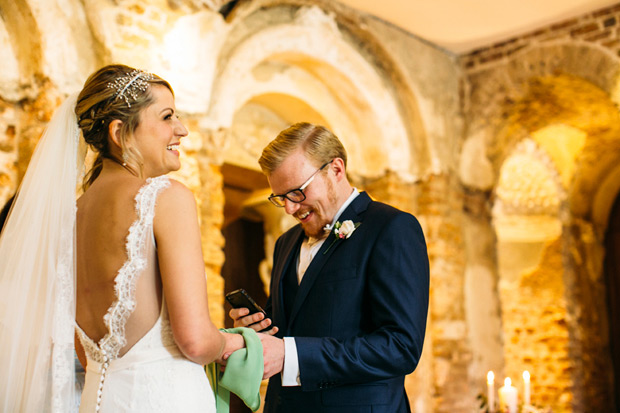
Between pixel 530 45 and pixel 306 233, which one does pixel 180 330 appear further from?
pixel 530 45

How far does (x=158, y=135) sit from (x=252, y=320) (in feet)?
2.59

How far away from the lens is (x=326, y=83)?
5719 millimetres

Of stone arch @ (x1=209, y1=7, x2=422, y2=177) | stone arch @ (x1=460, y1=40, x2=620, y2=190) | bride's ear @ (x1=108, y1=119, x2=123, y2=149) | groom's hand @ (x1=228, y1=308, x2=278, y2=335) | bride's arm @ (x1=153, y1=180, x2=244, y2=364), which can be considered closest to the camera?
bride's arm @ (x1=153, y1=180, x2=244, y2=364)

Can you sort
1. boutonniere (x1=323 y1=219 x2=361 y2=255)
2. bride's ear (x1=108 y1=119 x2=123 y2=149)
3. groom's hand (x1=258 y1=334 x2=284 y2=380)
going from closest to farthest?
bride's ear (x1=108 y1=119 x2=123 y2=149)
groom's hand (x1=258 y1=334 x2=284 y2=380)
boutonniere (x1=323 y1=219 x2=361 y2=255)

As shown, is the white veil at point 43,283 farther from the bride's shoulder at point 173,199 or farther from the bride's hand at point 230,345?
the bride's hand at point 230,345

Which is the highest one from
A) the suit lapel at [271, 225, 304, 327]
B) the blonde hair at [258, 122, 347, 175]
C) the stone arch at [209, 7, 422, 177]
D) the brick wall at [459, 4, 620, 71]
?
the brick wall at [459, 4, 620, 71]

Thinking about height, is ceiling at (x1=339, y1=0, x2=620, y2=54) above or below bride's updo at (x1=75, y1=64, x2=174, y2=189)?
above

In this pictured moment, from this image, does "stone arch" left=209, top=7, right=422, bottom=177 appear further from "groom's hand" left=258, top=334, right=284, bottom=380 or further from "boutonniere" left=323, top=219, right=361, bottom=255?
"groom's hand" left=258, top=334, right=284, bottom=380

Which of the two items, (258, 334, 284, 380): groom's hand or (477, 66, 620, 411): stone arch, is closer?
(258, 334, 284, 380): groom's hand

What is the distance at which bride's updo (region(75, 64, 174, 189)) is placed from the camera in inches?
71.2

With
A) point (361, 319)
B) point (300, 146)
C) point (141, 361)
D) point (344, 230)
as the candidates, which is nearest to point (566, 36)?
point (300, 146)

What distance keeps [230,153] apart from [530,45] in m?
3.12

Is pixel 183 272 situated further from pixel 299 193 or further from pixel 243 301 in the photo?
pixel 299 193

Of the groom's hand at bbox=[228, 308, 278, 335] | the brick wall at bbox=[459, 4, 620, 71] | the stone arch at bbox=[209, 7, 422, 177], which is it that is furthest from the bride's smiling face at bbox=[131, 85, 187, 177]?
the brick wall at bbox=[459, 4, 620, 71]
